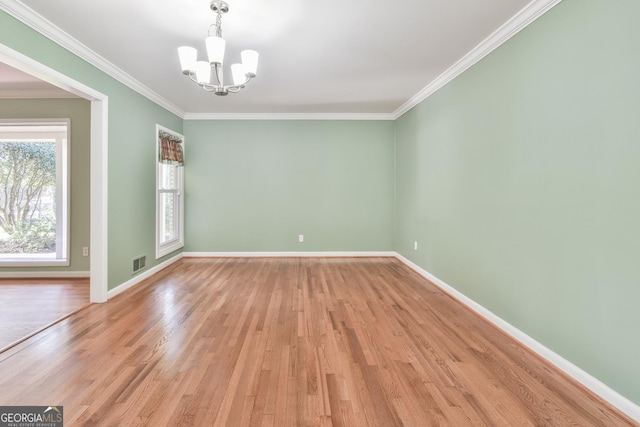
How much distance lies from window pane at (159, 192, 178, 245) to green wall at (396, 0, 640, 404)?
4.33 meters

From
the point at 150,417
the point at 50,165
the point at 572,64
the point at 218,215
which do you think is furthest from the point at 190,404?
the point at 50,165

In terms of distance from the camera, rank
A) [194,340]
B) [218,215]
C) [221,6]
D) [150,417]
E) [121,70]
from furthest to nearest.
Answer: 1. [218,215]
2. [121,70]
3. [194,340]
4. [221,6]
5. [150,417]

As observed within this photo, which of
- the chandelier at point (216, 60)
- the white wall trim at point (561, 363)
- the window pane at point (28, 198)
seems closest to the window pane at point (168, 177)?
the window pane at point (28, 198)

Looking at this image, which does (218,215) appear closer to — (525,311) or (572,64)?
(525,311)

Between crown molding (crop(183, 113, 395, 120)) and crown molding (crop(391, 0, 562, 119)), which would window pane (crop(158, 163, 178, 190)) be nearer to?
crown molding (crop(183, 113, 395, 120))

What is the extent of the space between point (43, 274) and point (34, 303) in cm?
133

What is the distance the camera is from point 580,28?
1935mm

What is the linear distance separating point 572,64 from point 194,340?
335cm

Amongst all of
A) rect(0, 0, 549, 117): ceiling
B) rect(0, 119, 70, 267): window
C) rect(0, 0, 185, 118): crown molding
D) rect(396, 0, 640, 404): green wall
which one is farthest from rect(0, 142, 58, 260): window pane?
rect(396, 0, 640, 404): green wall

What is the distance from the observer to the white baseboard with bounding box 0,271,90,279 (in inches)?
166

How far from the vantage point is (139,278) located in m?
4.07

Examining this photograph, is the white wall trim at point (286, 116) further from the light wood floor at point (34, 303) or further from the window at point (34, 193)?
the light wood floor at point (34, 303)

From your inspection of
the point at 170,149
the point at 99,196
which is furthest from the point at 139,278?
the point at 170,149

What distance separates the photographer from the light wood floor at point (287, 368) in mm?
1634
